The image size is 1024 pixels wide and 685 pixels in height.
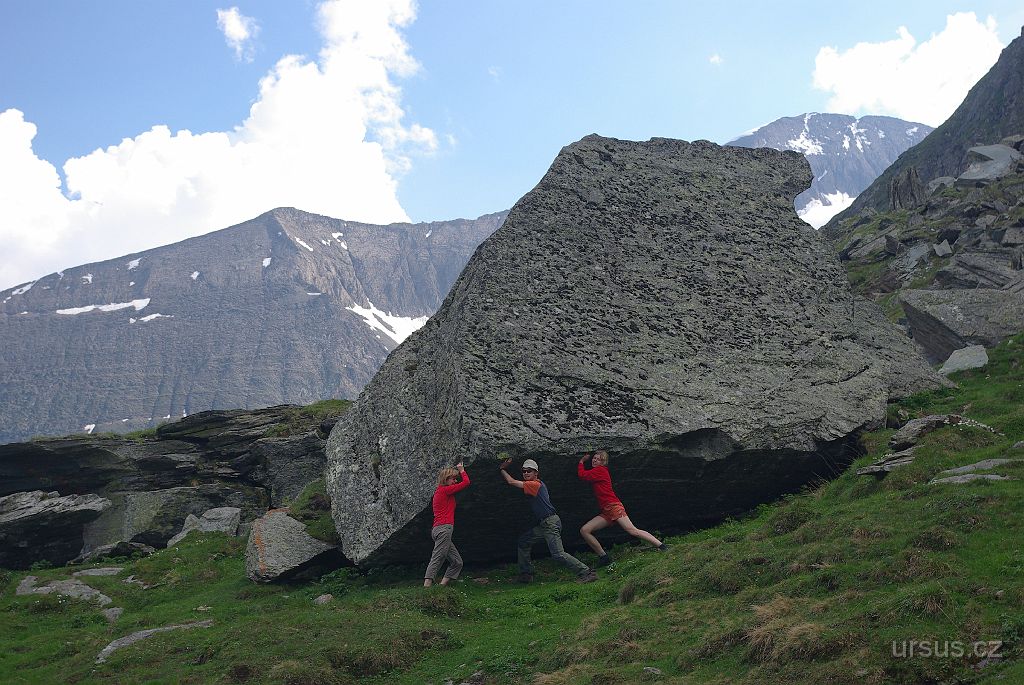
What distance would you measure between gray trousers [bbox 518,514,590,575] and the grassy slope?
1.34 ft

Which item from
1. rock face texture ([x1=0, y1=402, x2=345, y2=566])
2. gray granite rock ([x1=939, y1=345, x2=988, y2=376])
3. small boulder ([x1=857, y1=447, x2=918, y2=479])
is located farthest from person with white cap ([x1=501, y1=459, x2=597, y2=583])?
rock face texture ([x1=0, y1=402, x2=345, y2=566])

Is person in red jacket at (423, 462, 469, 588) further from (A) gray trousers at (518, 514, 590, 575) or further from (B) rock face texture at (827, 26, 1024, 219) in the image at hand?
(B) rock face texture at (827, 26, 1024, 219)

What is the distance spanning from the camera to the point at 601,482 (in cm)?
1639

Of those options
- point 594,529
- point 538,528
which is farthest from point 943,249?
point 538,528

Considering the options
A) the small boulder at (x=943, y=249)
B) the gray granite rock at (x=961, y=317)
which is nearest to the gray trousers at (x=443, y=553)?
the gray granite rock at (x=961, y=317)

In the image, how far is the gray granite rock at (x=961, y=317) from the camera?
24.4 meters

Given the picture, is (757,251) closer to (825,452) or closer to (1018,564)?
(825,452)

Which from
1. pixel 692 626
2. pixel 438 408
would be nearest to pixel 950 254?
pixel 438 408

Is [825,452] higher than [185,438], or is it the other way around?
[185,438]

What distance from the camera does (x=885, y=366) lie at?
20812 millimetres

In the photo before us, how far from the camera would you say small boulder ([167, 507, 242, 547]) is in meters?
26.3

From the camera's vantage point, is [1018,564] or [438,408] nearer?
[1018,564]

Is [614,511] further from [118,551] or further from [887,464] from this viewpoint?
[118,551]

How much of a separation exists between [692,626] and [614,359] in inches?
323
